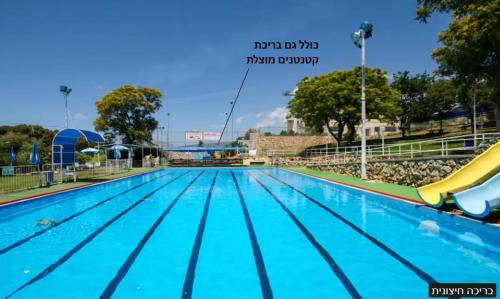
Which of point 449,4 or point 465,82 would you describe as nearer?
point 449,4

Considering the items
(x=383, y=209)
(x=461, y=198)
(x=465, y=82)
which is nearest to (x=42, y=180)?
(x=383, y=209)

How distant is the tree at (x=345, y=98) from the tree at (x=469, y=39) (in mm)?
11004

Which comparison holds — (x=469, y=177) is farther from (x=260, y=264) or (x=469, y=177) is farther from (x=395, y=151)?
(x=395, y=151)

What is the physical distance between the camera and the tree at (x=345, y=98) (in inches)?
1122

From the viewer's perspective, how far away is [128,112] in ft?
115

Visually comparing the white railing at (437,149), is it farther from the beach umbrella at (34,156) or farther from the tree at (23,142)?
the tree at (23,142)

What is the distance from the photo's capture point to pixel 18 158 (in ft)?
84.2

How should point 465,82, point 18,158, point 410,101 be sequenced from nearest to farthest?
point 465,82
point 18,158
point 410,101

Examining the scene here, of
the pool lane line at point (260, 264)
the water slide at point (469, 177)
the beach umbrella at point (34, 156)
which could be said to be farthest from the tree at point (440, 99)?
the beach umbrella at point (34, 156)

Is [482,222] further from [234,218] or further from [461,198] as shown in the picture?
[234,218]

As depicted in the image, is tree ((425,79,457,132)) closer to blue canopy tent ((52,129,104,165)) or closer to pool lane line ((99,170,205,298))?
blue canopy tent ((52,129,104,165))

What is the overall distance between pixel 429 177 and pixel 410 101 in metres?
34.8

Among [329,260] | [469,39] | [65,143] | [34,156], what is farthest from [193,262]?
[469,39]

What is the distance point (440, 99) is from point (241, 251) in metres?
42.8
